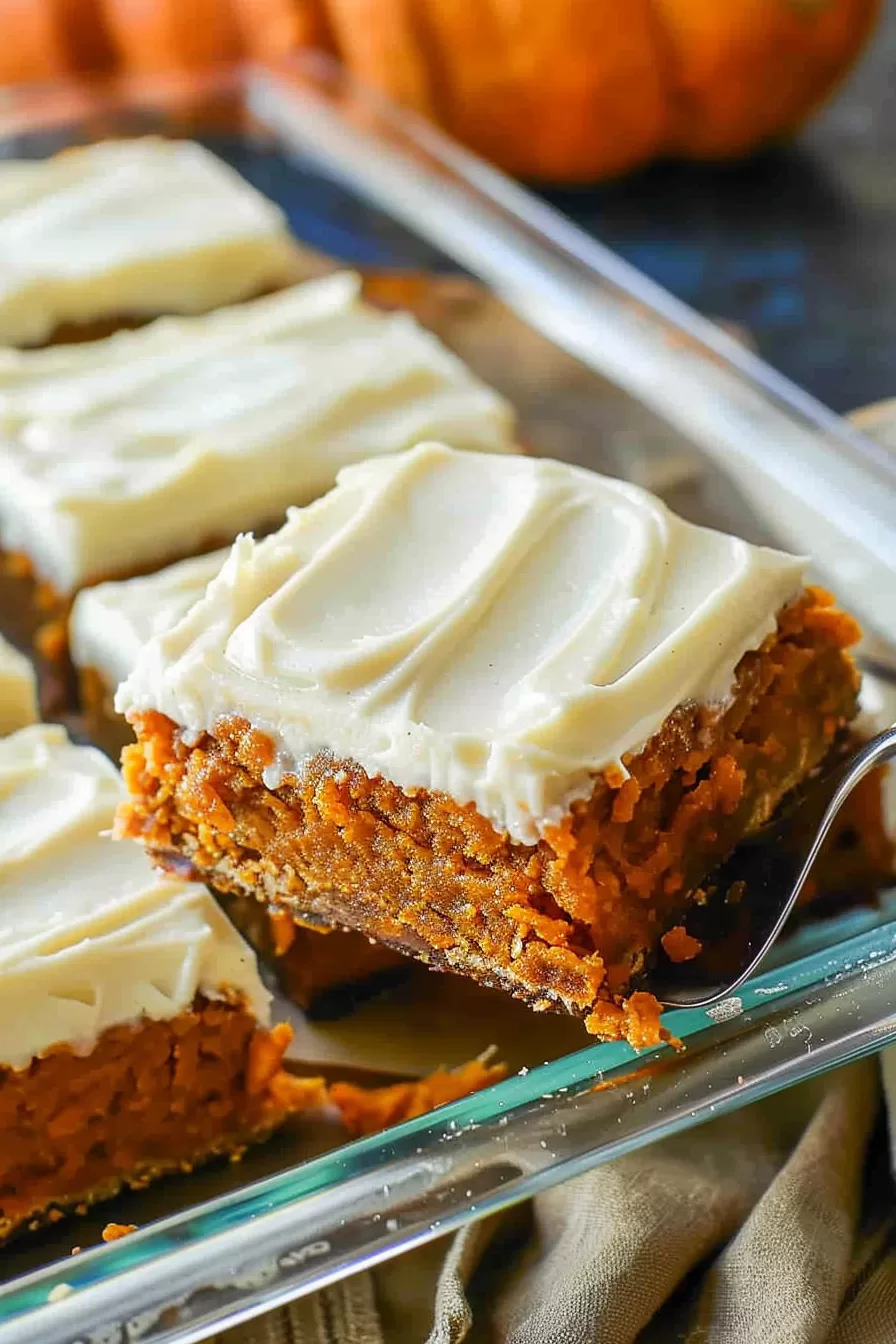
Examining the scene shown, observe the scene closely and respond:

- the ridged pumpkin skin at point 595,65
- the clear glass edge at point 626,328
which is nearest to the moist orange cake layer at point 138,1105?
the clear glass edge at point 626,328

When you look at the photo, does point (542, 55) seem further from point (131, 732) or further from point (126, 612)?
point (131, 732)

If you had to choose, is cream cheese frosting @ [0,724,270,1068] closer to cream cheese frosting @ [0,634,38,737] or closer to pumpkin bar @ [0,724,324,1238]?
pumpkin bar @ [0,724,324,1238]

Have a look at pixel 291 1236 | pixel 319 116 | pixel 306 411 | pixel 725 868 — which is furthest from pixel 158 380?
pixel 291 1236

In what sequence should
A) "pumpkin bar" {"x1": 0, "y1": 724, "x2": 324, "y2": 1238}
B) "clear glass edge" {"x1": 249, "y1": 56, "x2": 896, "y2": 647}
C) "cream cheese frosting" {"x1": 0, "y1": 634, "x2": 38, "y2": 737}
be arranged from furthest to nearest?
"clear glass edge" {"x1": 249, "y1": 56, "x2": 896, "y2": 647}, "cream cheese frosting" {"x1": 0, "y1": 634, "x2": 38, "y2": 737}, "pumpkin bar" {"x1": 0, "y1": 724, "x2": 324, "y2": 1238}

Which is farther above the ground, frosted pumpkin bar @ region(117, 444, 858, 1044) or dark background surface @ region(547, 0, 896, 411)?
frosted pumpkin bar @ region(117, 444, 858, 1044)

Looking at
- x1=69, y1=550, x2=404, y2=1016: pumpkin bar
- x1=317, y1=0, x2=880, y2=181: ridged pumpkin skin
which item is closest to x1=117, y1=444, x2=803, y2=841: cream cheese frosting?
x1=69, y1=550, x2=404, y2=1016: pumpkin bar

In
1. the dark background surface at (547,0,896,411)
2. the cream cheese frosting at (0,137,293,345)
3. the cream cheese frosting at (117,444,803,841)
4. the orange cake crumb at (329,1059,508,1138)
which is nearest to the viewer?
the cream cheese frosting at (117,444,803,841)

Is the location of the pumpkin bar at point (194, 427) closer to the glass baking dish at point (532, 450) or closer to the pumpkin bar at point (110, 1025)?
the glass baking dish at point (532, 450)

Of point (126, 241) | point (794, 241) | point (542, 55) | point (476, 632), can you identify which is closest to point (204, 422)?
point (126, 241)
